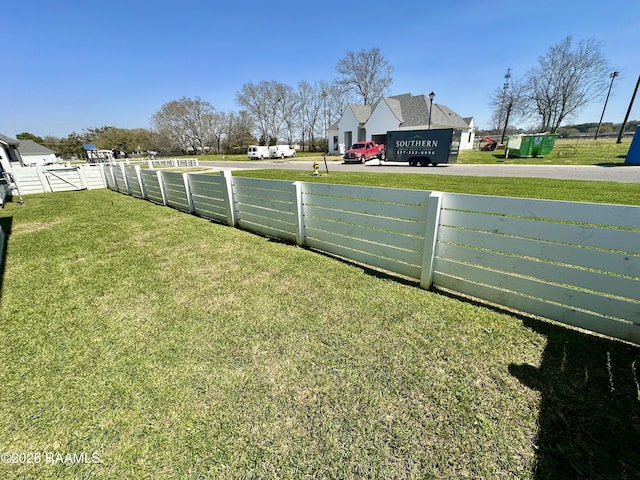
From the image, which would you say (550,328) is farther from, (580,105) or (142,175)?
(580,105)

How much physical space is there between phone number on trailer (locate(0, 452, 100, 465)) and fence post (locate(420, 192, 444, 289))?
3.49 metres

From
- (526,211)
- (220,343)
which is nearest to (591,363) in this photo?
(526,211)

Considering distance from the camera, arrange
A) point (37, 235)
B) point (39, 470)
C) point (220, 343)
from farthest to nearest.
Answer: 1. point (37, 235)
2. point (220, 343)
3. point (39, 470)

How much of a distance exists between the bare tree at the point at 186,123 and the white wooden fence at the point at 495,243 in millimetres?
64662

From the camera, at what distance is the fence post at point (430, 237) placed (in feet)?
10.9

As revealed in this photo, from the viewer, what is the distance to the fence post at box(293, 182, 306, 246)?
5.04 meters

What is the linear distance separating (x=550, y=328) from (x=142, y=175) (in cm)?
1285

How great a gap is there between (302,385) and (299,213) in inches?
135

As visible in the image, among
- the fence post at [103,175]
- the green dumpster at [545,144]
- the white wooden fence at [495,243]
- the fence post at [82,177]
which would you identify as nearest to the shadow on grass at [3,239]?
the white wooden fence at [495,243]

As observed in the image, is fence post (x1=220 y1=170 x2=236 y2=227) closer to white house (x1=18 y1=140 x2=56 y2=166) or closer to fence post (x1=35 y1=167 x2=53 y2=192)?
fence post (x1=35 y1=167 x2=53 y2=192)

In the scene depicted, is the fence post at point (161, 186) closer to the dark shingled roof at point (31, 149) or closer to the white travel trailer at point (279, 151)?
the white travel trailer at point (279, 151)

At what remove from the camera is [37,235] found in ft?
Result: 21.9

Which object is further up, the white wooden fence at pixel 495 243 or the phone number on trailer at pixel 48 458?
the white wooden fence at pixel 495 243

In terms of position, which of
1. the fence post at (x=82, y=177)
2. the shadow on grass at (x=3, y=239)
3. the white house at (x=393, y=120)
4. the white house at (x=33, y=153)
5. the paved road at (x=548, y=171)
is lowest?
the shadow on grass at (x=3, y=239)
